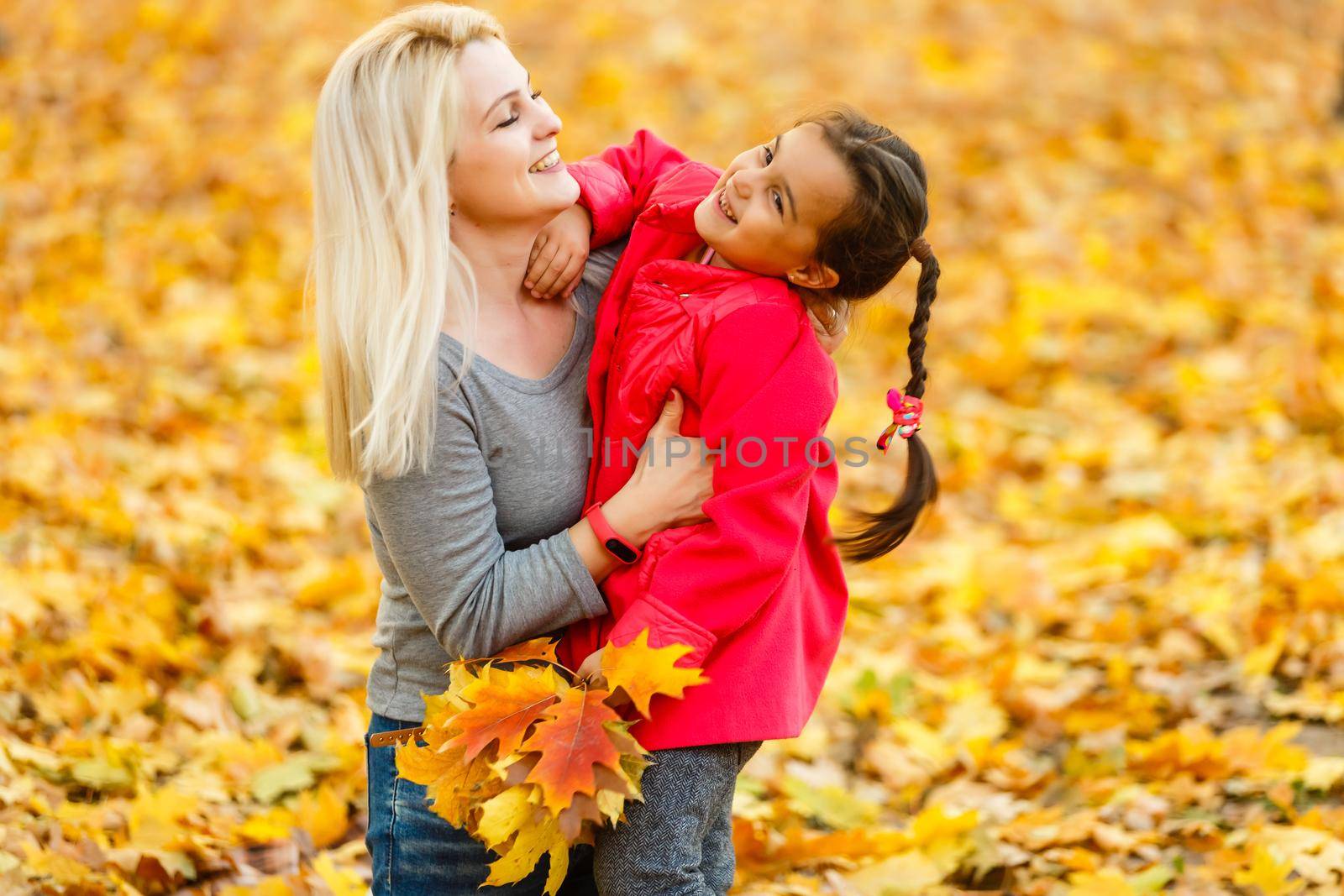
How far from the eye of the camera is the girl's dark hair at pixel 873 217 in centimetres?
195

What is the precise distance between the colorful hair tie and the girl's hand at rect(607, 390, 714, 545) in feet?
1.12

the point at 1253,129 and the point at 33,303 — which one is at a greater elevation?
the point at 1253,129

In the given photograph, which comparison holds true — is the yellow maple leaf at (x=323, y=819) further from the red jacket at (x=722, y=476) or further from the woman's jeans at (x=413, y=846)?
the red jacket at (x=722, y=476)

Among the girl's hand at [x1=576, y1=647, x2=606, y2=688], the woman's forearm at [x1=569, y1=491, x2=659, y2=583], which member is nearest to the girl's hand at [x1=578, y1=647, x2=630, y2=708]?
the girl's hand at [x1=576, y1=647, x2=606, y2=688]

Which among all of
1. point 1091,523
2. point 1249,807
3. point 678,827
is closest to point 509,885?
point 678,827

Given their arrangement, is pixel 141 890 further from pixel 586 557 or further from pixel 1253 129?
pixel 1253 129

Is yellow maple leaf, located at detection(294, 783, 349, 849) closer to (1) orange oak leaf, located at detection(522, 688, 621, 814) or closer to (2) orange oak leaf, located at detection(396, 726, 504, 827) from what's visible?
(2) orange oak leaf, located at detection(396, 726, 504, 827)

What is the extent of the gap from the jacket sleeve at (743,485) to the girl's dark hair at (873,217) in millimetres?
140

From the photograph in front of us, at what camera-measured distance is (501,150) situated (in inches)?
80.4

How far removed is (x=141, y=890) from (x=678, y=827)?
133 cm

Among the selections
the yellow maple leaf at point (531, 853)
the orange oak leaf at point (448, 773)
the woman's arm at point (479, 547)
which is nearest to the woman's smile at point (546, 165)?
the woman's arm at point (479, 547)

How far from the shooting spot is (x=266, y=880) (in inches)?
104

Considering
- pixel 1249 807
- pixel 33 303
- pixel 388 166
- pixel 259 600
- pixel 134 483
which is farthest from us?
pixel 33 303

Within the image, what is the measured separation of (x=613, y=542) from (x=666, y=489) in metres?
0.13
